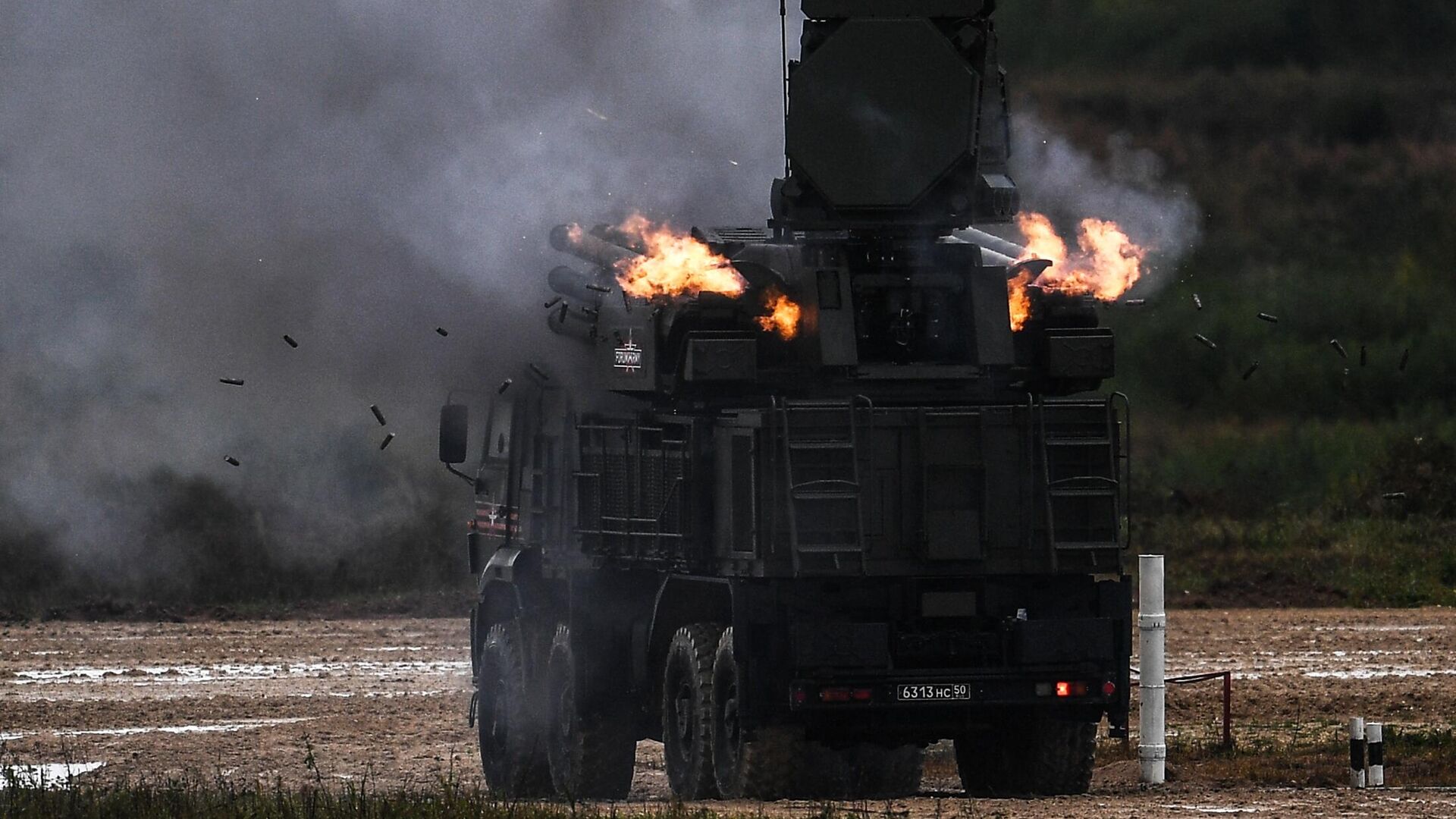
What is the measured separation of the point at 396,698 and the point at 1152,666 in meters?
11.5

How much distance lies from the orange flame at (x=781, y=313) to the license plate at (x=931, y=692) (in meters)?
2.85

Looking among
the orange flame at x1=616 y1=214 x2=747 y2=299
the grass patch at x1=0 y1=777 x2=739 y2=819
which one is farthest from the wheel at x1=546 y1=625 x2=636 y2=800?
the grass patch at x1=0 y1=777 x2=739 y2=819

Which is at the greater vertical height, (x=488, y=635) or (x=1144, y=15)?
(x=1144, y=15)

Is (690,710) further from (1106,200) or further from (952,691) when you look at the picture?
(1106,200)

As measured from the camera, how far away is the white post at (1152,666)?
18938 millimetres

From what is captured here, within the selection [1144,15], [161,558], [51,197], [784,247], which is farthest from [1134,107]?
[784,247]

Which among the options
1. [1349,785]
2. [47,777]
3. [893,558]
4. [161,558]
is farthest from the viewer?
[161,558]

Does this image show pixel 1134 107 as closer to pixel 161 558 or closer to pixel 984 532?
pixel 161 558

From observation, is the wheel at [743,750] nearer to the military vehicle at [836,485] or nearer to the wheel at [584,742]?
the military vehicle at [836,485]

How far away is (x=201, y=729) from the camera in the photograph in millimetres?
25344

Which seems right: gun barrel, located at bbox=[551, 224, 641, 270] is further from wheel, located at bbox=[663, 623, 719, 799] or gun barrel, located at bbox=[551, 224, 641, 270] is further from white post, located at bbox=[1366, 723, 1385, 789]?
white post, located at bbox=[1366, 723, 1385, 789]

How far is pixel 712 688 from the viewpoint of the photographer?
18.1 metres

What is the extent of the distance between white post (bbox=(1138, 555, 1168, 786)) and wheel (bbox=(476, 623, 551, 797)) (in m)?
4.78

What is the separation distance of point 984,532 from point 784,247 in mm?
2860
